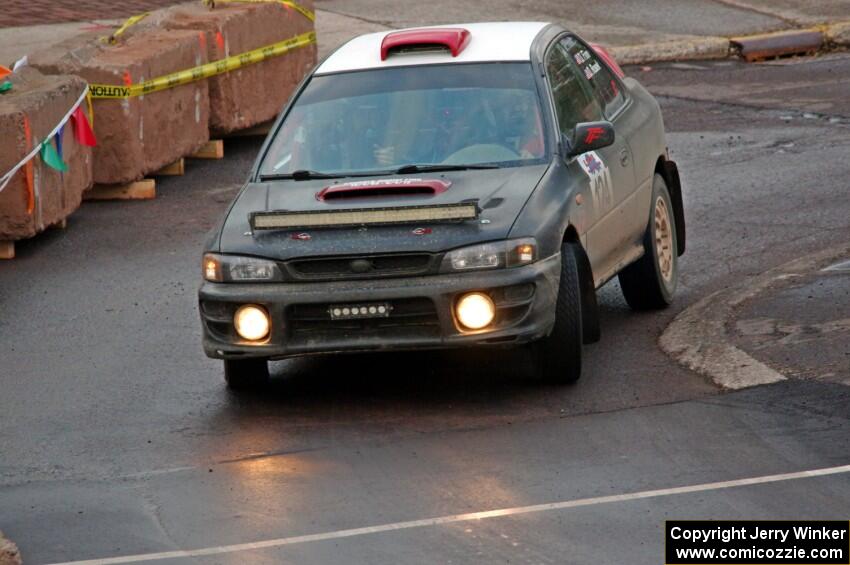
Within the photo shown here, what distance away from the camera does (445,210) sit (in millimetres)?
8477

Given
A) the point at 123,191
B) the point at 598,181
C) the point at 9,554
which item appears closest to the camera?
the point at 9,554

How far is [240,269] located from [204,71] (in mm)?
7391

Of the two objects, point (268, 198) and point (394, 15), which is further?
point (394, 15)

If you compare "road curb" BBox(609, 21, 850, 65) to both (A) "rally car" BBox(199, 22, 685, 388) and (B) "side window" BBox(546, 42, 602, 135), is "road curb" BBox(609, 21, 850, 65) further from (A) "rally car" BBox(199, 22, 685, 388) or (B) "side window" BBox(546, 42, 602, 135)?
(B) "side window" BBox(546, 42, 602, 135)

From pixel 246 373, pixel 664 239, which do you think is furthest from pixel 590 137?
pixel 246 373

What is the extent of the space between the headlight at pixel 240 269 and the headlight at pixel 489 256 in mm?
807

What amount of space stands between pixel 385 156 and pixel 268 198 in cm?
67

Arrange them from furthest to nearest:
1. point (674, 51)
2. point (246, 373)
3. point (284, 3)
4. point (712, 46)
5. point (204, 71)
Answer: point (712, 46)
point (674, 51)
point (284, 3)
point (204, 71)
point (246, 373)

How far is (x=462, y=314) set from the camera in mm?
8430

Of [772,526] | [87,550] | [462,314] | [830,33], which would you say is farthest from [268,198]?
[830,33]

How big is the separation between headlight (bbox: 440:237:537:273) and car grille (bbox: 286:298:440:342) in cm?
21

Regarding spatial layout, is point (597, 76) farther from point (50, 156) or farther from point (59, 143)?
point (59, 143)

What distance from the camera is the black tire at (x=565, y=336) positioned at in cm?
868

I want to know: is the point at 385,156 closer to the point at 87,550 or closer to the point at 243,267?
the point at 243,267
